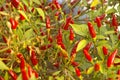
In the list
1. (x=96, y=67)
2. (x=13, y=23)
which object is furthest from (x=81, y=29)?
(x=13, y=23)

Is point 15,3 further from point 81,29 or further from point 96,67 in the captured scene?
point 96,67

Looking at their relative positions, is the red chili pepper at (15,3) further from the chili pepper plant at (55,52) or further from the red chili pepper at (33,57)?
the red chili pepper at (33,57)

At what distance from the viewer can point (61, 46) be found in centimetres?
159

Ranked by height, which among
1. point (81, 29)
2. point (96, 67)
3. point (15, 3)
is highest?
point (15, 3)

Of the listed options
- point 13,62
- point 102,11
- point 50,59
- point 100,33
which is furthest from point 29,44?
point 102,11

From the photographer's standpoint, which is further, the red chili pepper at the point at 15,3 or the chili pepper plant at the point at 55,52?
the red chili pepper at the point at 15,3

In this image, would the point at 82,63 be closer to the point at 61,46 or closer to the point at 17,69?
the point at 61,46

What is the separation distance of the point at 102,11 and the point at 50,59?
49 centimetres

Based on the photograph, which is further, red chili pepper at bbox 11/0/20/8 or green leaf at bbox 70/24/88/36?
red chili pepper at bbox 11/0/20/8

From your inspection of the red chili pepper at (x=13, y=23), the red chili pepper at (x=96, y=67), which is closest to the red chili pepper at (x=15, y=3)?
the red chili pepper at (x=13, y=23)

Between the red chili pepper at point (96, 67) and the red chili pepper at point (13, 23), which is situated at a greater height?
the red chili pepper at point (13, 23)

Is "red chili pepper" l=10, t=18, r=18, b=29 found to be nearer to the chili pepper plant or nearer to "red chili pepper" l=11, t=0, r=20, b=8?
the chili pepper plant

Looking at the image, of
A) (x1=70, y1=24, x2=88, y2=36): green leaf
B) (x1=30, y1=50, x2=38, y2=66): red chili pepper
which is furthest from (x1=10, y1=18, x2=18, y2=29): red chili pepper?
(x1=70, y1=24, x2=88, y2=36): green leaf

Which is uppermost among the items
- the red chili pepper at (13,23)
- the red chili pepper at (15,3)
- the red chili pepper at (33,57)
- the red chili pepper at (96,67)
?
the red chili pepper at (15,3)
